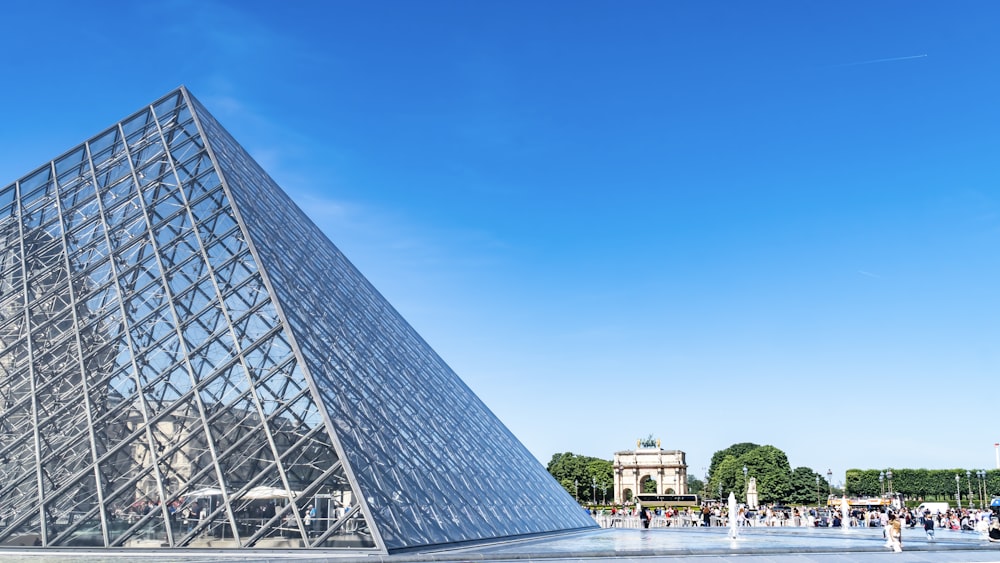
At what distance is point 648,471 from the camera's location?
4291 inches

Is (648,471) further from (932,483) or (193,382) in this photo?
(193,382)

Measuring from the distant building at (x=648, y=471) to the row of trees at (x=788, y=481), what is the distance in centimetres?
203

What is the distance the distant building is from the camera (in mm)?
107938

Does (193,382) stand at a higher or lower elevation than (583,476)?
higher

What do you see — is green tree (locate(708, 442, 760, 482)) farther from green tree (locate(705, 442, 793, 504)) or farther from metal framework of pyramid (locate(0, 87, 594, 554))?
metal framework of pyramid (locate(0, 87, 594, 554))

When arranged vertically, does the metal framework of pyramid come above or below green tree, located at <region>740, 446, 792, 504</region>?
above

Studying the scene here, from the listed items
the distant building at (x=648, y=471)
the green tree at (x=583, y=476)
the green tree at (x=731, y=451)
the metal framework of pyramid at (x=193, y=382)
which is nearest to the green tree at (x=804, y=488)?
the distant building at (x=648, y=471)

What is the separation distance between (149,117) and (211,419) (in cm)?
1214

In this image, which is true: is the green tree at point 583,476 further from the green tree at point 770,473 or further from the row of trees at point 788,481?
the green tree at point 770,473

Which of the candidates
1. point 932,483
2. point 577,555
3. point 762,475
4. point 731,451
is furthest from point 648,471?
point 577,555

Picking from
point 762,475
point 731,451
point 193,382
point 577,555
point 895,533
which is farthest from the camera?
point 731,451

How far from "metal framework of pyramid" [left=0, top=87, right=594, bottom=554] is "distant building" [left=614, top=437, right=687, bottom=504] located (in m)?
88.8

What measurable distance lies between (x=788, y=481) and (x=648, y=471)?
62.6ft

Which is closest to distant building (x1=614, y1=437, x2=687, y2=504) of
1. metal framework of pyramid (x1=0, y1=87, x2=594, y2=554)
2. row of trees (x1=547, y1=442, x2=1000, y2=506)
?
row of trees (x1=547, y1=442, x2=1000, y2=506)
